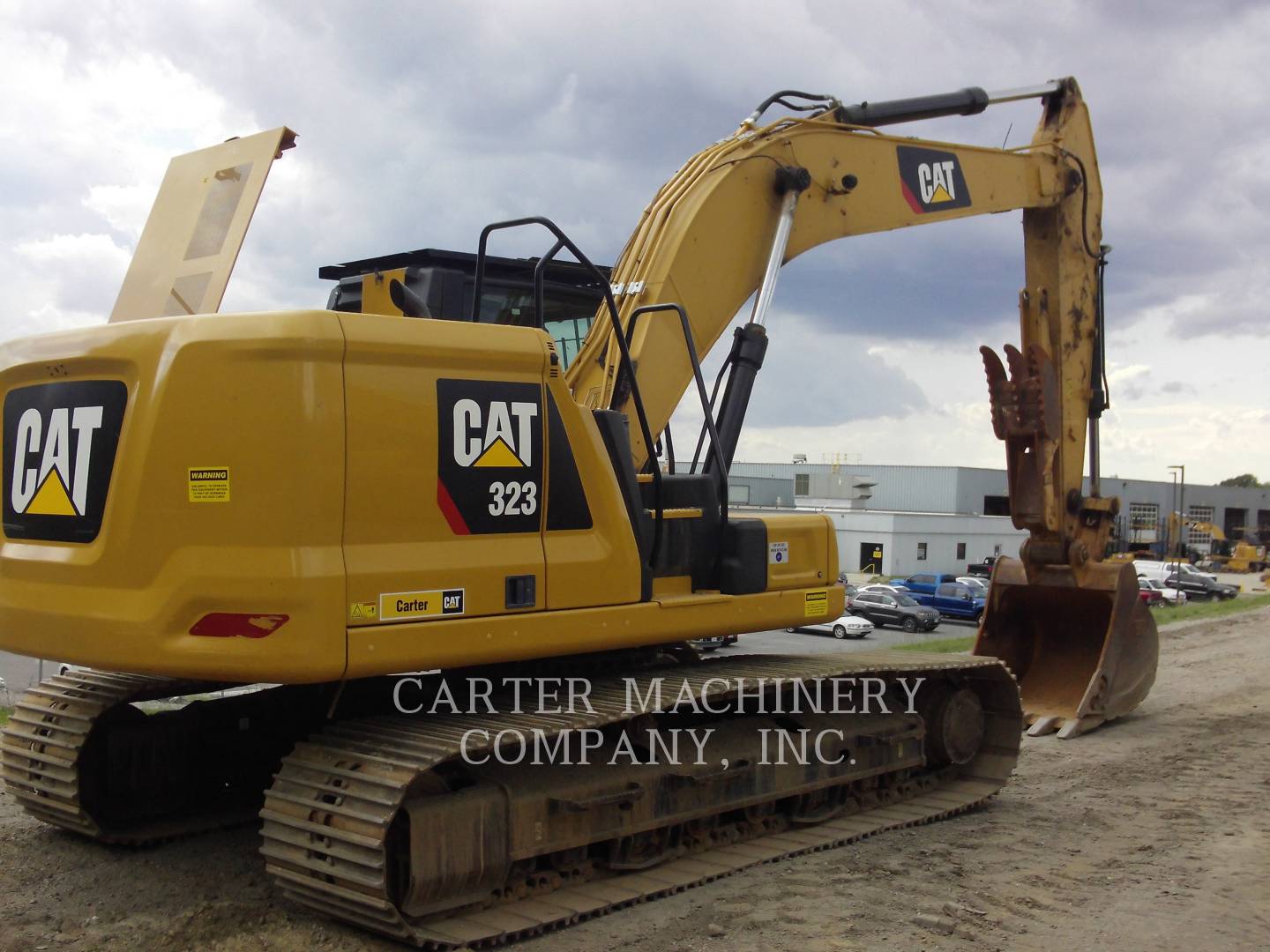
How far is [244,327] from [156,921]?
99.2 inches

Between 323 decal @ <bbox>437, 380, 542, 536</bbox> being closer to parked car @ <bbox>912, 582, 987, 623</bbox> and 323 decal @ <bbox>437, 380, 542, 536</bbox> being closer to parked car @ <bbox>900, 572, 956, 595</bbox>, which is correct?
parked car @ <bbox>912, 582, 987, 623</bbox>

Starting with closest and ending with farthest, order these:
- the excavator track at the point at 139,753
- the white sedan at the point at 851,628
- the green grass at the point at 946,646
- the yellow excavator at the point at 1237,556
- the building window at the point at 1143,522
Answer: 1. the excavator track at the point at 139,753
2. the green grass at the point at 946,646
3. the white sedan at the point at 851,628
4. the yellow excavator at the point at 1237,556
5. the building window at the point at 1143,522

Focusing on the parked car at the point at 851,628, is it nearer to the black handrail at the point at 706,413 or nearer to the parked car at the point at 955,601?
the parked car at the point at 955,601

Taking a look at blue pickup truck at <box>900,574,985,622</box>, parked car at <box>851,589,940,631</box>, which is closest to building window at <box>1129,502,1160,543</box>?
blue pickup truck at <box>900,574,985,622</box>

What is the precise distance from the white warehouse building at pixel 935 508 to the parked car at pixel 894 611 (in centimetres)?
573

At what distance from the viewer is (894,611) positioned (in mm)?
29453

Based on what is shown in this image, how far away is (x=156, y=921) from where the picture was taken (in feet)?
16.7

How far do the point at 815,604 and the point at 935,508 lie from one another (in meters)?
57.4

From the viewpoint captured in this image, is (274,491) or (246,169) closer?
(274,491)

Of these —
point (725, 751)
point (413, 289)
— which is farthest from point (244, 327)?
point (725, 751)

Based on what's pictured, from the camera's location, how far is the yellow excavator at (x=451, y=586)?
15.1ft

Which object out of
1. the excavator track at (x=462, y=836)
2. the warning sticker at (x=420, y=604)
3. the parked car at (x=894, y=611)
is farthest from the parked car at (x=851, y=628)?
the warning sticker at (x=420, y=604)

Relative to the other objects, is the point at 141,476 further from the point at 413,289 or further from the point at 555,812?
the point at 555,812

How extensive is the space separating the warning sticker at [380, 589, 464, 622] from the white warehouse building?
29.4 m
